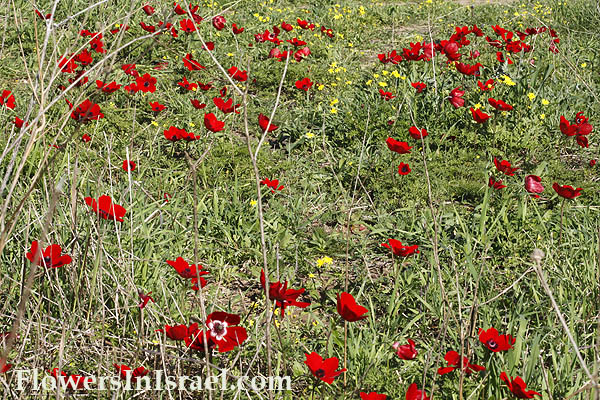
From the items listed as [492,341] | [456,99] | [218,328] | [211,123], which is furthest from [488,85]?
[218,328]

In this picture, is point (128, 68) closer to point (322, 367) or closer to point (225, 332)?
point (225, 332)

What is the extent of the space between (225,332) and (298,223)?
1.39m

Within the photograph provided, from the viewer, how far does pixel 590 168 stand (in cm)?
339

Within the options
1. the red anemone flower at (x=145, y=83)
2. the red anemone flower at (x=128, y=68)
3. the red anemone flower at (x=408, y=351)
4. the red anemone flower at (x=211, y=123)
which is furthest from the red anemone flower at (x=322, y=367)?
the red anemone flower at (x=145, y=83)

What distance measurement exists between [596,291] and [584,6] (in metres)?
5.04

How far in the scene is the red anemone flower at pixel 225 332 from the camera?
1420 millimetres

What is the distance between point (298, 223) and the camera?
111 inches

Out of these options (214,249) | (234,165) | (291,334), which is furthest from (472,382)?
(234,165)

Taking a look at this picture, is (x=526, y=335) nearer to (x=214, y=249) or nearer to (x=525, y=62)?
(x=214, y=249)

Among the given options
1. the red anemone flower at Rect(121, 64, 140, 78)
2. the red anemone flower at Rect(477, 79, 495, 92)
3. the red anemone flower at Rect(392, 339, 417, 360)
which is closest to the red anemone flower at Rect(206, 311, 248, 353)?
the red anemone flower at Rect(392, 339, 417, 360)

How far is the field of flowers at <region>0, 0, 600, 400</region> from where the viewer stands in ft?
5.04

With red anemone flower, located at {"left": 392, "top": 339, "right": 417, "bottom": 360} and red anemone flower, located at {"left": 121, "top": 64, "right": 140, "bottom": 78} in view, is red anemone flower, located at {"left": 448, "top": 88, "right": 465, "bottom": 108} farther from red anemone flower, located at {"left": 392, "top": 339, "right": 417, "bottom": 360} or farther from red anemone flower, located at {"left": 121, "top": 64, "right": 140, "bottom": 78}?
red anemone flower, located at {"left": 392, "top": 339, "right": 417, "bottom": 360}

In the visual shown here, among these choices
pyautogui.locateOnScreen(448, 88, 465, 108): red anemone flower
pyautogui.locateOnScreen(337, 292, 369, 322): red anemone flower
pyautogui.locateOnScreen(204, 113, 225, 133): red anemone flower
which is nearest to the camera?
pyautogui.locateOnScreen(337, 292, 369, 322): red anemone flower

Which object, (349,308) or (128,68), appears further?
(128,68)
